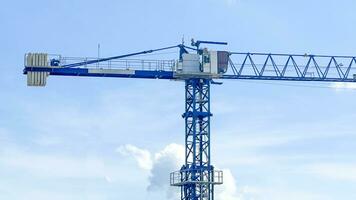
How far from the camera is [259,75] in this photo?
443 ft

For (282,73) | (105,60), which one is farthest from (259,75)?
(105,60)

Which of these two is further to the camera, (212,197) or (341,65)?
(341,65)

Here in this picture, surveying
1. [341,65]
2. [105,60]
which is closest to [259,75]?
[341,65]

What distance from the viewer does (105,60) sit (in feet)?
433

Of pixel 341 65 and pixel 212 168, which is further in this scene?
pixel 341 65

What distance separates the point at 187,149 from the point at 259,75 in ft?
55.8

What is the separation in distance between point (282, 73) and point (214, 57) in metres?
12.2

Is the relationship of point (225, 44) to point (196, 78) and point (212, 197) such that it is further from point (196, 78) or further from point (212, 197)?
point (212, 197)

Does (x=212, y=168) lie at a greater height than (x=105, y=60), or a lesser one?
lesser

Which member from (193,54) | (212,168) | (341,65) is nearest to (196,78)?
(193,54)

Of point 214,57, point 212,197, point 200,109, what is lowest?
point 212,197

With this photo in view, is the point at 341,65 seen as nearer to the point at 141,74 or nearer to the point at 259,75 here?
the point at 259,75

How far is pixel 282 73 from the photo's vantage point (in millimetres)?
136500

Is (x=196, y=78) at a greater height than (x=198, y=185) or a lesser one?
greater
